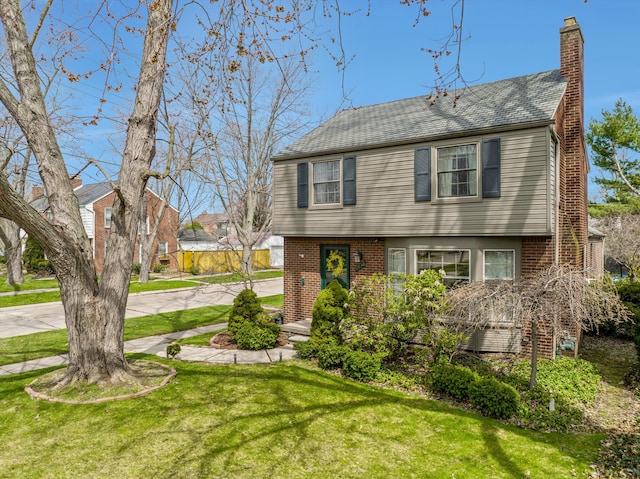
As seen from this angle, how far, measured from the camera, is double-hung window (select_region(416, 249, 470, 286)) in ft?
32.4

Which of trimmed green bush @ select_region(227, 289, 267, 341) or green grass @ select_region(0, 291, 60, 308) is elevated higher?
trimmed green bush @ select_region(227, 289, 267, 341)

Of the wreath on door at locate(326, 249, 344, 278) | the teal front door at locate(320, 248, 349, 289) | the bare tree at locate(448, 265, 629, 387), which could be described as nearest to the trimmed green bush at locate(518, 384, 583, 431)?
the bare tree at locate(448, 265, 629, 387)

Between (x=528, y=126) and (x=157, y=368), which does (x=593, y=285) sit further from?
(x=157, y=368)

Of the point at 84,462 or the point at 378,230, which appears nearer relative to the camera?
the point at 84,462

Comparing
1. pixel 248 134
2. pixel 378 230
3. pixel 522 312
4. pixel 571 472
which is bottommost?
pixel 571 472

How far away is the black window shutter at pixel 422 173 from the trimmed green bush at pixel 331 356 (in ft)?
14.2

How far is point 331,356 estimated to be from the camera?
8.62 metres

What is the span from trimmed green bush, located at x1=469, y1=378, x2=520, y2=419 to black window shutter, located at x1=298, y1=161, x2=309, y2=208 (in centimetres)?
718

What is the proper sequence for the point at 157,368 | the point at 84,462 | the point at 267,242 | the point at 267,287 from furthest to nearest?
the point at 267,242
the point at 267,287
the point at 157,368
the point at 84,462

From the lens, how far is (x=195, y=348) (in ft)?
34.4

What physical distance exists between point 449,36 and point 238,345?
861 cm

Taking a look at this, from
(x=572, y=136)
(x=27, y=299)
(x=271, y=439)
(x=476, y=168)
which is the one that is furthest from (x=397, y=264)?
(x=27, y=299)

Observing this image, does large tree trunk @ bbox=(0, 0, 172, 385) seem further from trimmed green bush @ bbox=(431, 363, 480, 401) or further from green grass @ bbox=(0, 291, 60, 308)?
green grass @ bbox=(0, 291, 60, 308)

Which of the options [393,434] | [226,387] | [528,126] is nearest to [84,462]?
[226,387]
